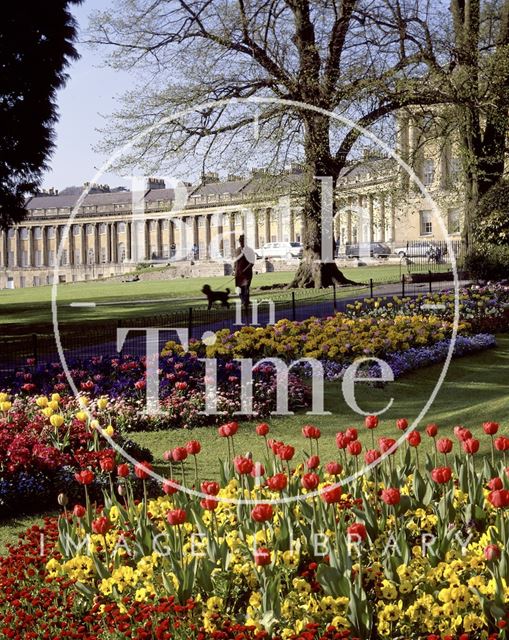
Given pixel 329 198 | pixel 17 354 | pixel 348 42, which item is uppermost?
pixel 348 42

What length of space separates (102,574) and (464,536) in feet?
6.67

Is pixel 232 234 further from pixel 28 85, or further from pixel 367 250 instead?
pixel 28 85

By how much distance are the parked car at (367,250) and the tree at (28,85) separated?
34010mm

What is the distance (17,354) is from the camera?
17.3 metres

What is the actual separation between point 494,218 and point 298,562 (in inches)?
946

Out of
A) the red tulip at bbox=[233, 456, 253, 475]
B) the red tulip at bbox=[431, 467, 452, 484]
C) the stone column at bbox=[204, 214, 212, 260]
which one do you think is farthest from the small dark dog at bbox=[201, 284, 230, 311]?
the stone column at bbox=[204, 214, 212, 260]

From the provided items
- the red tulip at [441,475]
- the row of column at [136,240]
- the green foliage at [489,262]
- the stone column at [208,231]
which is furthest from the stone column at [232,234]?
the red tulip at [441,475]

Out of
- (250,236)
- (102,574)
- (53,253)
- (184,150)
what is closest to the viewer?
(102,574)

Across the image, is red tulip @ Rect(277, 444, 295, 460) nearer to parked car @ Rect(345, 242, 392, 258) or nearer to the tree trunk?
the tree trunk

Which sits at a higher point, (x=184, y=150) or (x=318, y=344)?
(x=184, y=150)

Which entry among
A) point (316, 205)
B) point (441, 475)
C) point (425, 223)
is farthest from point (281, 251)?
point (441, 475)

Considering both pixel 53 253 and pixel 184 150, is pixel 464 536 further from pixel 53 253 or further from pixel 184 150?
pixel 53 253

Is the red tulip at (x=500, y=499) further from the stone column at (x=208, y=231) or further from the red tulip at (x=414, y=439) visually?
the stone column at (x=208, y=231)

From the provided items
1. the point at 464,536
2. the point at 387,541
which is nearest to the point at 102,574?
the point at 387,541
